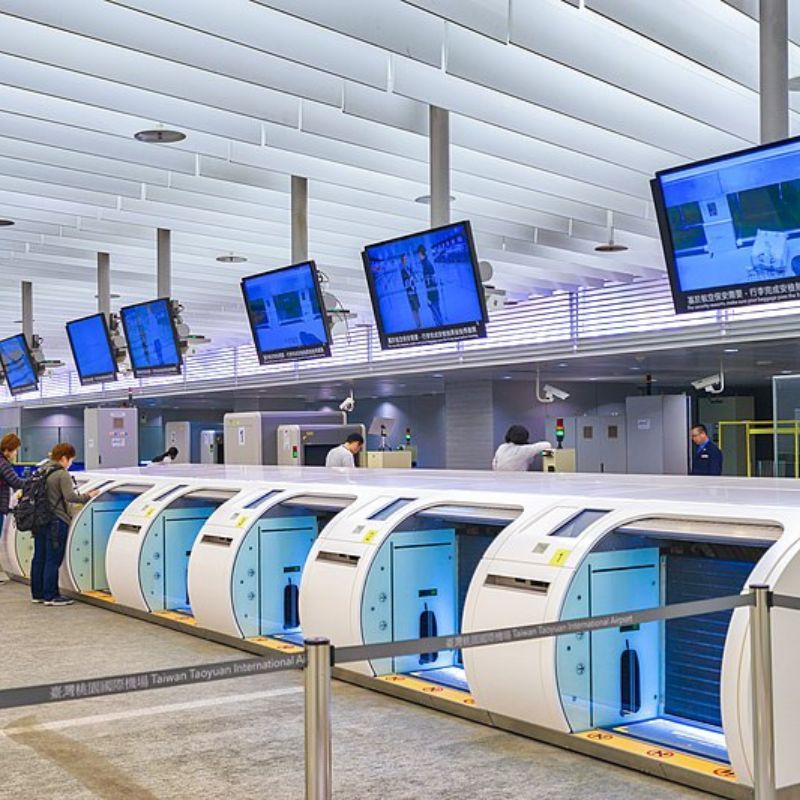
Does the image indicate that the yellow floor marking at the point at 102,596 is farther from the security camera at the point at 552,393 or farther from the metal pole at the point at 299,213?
the security camera at the point at 552,393

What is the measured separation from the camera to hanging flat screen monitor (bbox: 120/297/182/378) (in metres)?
11.9

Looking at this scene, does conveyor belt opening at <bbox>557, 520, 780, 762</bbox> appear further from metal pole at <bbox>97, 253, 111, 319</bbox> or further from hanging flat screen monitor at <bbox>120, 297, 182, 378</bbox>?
metal pole at <bbox>97, 253, 111, 319</bbox>

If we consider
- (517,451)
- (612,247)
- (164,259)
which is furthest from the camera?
(612,247)

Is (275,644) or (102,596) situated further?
(102,596)

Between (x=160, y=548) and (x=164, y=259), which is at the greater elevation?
(x=164, y=259)

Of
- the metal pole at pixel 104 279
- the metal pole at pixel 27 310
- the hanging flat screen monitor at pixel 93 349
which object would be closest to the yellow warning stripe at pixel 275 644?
the hanging flat screen monitor at pixel 93 349

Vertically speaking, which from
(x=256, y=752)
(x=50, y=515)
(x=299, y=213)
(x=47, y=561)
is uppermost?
(x=299, y=213)

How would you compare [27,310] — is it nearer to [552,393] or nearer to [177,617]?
[552,393]

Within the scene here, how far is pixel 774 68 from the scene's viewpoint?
619 centimetres

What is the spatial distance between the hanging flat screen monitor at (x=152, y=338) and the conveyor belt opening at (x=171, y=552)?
3.83 m

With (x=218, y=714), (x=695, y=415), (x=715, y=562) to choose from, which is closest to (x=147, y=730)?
(x=218, y=714)

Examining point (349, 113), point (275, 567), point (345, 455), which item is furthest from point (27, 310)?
point (275, 567)

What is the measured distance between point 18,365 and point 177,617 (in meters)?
8.15

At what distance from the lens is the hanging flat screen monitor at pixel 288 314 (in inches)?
386
